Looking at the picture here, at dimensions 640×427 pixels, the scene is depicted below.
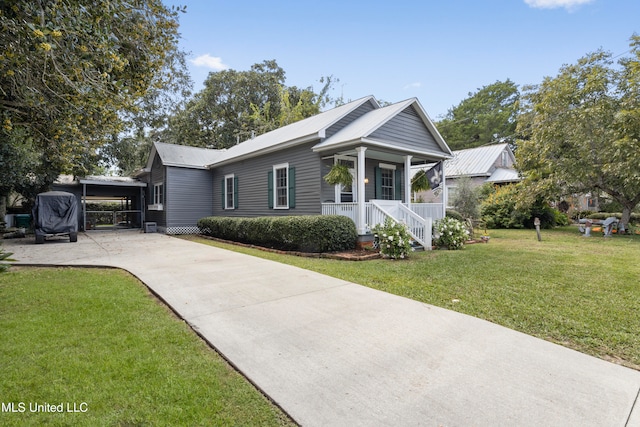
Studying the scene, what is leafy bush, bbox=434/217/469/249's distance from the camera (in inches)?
393

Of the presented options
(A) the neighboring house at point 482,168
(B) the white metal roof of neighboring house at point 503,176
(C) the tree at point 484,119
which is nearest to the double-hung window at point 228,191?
(A) the neighboring house at point 482,168

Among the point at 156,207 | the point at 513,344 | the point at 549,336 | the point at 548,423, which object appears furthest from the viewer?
the point at 156,207

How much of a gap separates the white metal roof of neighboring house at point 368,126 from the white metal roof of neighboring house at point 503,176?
37.2 feet

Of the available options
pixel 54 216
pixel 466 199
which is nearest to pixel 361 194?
pixel 466 199

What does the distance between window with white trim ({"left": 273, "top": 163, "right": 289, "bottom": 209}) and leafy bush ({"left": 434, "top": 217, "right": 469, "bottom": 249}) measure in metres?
5.22

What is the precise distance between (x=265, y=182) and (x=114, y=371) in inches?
414

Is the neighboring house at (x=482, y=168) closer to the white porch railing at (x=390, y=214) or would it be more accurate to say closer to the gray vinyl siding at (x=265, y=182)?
the white porch railing at (x=390, y=214)

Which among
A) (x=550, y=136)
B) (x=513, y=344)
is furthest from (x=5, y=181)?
(x=550, y=136)

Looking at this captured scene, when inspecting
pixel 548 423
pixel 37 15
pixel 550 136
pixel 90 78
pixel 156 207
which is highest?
pixel 550 136

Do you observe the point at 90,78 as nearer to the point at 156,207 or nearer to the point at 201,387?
the point at 201,387

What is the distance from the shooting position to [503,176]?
70.8 ft

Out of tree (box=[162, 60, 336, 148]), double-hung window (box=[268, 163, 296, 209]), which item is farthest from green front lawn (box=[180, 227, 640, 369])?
tree (box=[162, 60, 336, 148])

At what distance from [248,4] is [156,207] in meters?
10.6

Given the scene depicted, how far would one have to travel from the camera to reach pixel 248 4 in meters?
10.8
